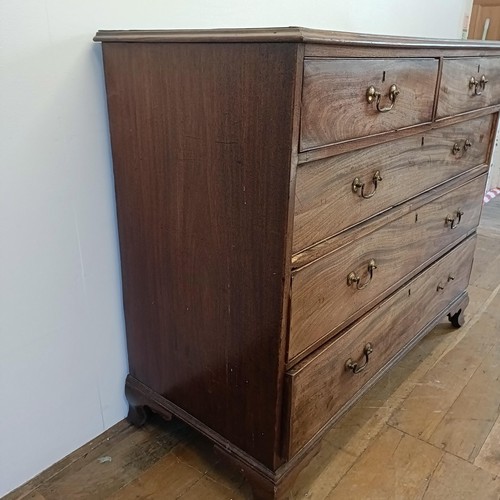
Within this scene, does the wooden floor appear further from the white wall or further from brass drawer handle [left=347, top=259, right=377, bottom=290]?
brass drawer handle [left=347, top=259, right=377, bottom=290]

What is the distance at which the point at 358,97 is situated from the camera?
0.93 metres

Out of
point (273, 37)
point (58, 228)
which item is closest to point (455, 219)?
point (273, 37)

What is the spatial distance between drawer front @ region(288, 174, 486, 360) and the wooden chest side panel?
2.7 inches

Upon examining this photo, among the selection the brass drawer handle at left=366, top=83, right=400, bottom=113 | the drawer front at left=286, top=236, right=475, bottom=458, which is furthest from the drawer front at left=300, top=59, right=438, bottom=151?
the drawer front at left=286, top=236, right=475, bottom=458

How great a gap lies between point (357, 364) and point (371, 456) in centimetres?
28

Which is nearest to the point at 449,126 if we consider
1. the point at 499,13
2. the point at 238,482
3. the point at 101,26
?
the point at 101,26

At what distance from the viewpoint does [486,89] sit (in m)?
1.46

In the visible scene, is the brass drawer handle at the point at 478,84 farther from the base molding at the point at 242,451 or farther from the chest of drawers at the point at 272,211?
the base molding at the point at 242,451

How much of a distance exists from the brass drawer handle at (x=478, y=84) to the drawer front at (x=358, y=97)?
9.7 inches

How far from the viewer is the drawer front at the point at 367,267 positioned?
987mm

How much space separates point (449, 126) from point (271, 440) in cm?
91

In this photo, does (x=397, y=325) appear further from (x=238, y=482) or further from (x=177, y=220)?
(x=177, y=220)

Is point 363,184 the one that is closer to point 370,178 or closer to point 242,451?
point 370,178

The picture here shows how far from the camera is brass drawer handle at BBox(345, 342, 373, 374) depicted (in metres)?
1.19
